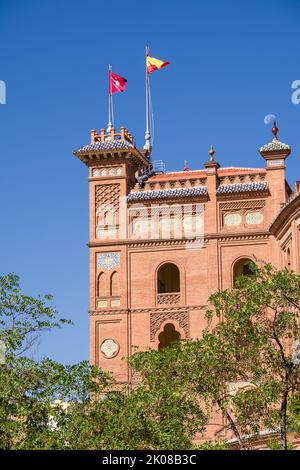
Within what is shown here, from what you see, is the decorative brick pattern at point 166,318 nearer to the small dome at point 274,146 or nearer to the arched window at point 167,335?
the arched window at point 167,335

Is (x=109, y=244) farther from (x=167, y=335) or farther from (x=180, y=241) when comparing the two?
(x=167, y=335)

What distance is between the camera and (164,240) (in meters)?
48.3

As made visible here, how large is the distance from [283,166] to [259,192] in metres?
1.53

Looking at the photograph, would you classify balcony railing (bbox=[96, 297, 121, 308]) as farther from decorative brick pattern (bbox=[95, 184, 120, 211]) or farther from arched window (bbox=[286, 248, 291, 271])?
arched window (bbox=[286, 248, 291, 271])

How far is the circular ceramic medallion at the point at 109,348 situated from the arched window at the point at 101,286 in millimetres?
2085

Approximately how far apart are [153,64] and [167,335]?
517 inches

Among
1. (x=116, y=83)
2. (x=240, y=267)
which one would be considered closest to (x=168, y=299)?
(x=240, y=267)

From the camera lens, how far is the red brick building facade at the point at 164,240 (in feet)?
155

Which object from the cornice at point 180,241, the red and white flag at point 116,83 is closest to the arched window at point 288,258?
the cornice at point 180,241

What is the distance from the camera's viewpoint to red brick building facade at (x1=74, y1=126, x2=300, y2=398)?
1863 inches

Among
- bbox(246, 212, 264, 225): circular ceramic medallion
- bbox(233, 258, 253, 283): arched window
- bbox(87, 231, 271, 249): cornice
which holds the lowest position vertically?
bbox(233, 258, 253, 283): arched window

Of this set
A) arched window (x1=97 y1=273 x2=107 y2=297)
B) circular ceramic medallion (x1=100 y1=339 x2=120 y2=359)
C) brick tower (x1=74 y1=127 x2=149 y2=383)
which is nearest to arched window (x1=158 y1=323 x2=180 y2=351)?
brick tower (x1=74 y1=127 x2=149 y2=383)

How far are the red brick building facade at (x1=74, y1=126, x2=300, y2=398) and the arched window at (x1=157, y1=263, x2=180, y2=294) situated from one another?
5.84 ft

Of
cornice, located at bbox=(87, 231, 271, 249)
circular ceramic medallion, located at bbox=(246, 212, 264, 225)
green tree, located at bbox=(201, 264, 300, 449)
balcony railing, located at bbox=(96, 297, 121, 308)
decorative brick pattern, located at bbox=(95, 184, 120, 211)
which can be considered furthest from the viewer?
decorative brick pattern, located at bbox=(95, 184, 120, 211)
